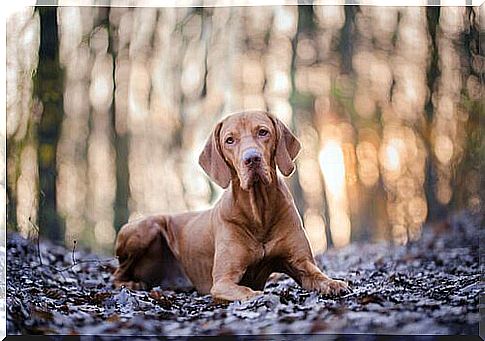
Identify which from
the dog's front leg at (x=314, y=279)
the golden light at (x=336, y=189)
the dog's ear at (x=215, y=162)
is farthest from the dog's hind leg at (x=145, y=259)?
the golden light at (x=336, y=189)

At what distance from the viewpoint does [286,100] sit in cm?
634

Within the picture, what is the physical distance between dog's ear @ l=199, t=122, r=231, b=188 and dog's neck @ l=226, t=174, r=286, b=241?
76 mm

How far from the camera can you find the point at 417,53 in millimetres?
6312

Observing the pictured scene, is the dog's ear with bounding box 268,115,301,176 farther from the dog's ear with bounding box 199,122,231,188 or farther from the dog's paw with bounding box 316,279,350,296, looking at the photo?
the dog's paw with bounding box 316,279,350,296

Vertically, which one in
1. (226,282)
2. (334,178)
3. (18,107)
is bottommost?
(226,282)

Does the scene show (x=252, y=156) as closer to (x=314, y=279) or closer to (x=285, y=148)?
(x=285, y=148)

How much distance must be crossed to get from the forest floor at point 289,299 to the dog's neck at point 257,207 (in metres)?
0.34

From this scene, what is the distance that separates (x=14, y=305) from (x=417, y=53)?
113 inches

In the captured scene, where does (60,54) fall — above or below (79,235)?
above

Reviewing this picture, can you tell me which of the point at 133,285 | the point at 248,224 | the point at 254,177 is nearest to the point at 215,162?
the point at 254,177

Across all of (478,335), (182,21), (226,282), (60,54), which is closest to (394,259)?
(478,335)

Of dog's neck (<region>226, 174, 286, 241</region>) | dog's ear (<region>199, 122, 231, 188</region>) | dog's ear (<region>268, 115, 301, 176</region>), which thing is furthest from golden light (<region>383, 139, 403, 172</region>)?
dog's ear (<region>199, 122, 231, 188</region>)

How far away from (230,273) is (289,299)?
38cm

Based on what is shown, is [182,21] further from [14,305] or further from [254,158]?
[14,305]
